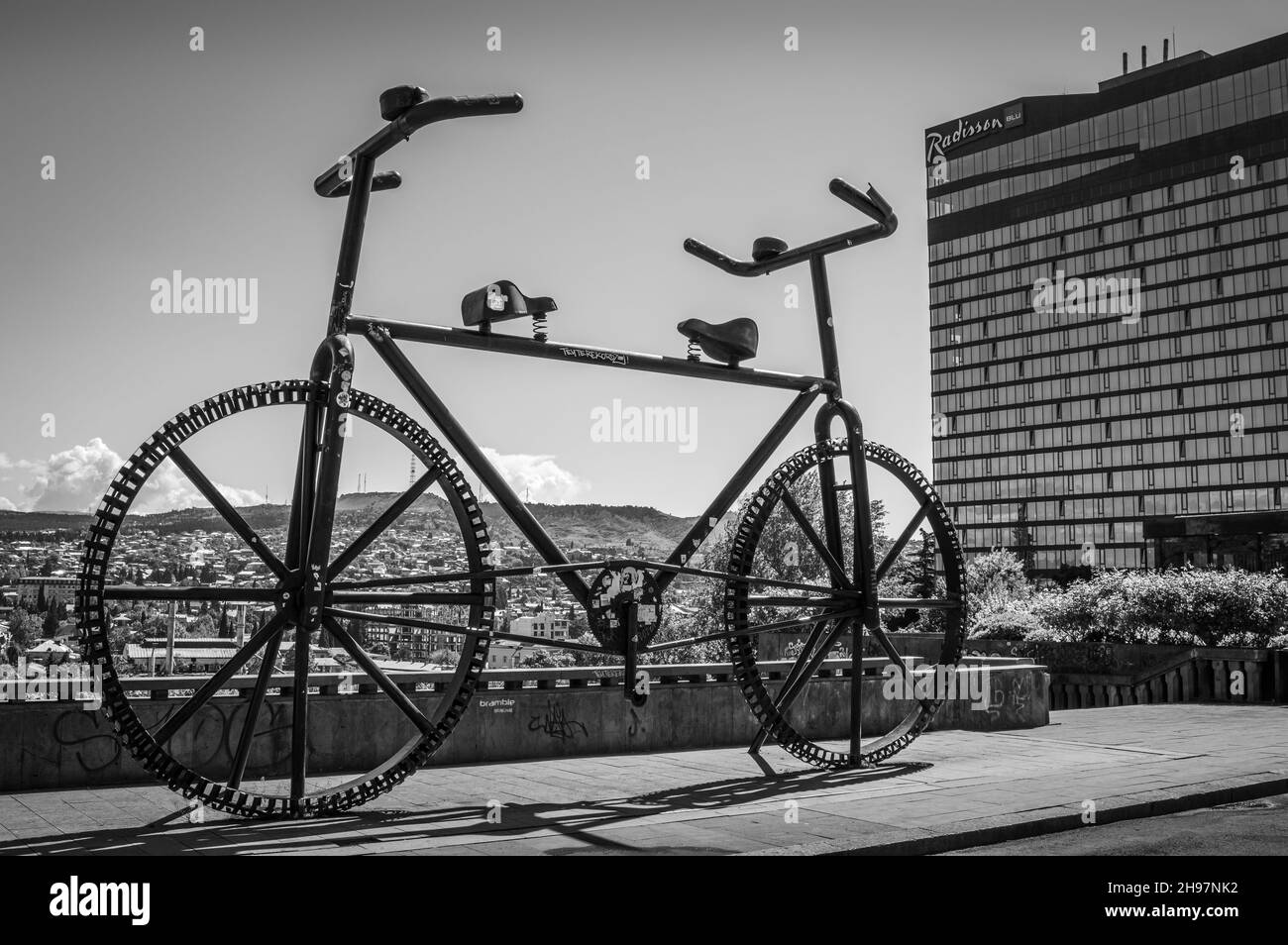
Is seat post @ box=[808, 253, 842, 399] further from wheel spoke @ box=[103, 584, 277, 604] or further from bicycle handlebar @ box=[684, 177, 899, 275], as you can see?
wheel spoke @ box=[103, 584, 277, 604]

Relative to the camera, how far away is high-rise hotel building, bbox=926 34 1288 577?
354 feet

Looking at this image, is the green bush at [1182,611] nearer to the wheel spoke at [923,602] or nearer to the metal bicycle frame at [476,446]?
the wheel spoke at [923,602]

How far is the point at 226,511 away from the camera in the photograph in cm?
656

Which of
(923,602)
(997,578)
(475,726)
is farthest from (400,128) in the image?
(997,578)

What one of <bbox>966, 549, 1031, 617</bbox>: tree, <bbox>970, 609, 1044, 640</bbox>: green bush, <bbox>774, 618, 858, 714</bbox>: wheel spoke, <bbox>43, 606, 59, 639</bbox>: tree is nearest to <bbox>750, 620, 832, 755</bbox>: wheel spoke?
<bbox>774, 618, 858, 714</bbox>: wheel spoke

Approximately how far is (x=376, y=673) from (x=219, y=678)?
0.91 m

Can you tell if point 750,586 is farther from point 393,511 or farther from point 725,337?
point 393,511

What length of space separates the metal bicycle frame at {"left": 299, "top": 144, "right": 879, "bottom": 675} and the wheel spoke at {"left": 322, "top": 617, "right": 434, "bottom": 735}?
0.56 feet

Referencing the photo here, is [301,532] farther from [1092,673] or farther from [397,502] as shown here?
[1092,673]

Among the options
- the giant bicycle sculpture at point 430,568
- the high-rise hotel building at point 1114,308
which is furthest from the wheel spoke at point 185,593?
the high-rise hotel building at point 1114,308

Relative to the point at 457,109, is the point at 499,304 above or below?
below

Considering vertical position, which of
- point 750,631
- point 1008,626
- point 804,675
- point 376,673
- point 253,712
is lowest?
point 1008,626
